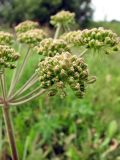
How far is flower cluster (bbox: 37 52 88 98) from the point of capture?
2.02 meters

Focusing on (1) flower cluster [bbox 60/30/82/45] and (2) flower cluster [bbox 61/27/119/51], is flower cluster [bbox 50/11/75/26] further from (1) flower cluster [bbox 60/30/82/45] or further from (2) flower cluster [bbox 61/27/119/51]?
(2) flower cluster [bbox 61/27/119/51]

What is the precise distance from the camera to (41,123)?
5930 millimetres

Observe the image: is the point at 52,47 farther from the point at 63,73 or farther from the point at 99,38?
the point at 63,73

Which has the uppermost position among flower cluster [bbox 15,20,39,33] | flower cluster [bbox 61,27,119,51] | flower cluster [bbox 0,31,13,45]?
flower cluster [bbox 61,27,119,51]

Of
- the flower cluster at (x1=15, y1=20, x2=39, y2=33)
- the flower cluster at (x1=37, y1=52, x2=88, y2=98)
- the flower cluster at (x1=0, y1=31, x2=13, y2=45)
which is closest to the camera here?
the flower cluster at (x1=37, y1=52, x2=88, y2=98)

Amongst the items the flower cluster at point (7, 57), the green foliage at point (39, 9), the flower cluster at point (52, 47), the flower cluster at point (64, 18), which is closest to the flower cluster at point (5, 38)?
the flower cluster at point (52, 47)

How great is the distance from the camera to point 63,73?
2000mm

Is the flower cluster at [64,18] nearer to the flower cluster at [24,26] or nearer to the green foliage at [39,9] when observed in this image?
the flower cluster at [24,26]

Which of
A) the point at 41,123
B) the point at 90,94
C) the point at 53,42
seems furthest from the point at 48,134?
the point at 53,42

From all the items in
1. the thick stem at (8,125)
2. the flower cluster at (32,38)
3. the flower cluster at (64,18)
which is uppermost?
the flower cluster at (32,38)

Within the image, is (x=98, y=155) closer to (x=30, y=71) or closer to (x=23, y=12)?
(x=30, y=71)

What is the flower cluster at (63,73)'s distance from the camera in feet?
6.63

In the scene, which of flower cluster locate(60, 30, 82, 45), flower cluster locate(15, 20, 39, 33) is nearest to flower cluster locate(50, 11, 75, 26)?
flower cluster locate(15, 20, 39, 33)

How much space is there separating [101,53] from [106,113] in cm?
471
